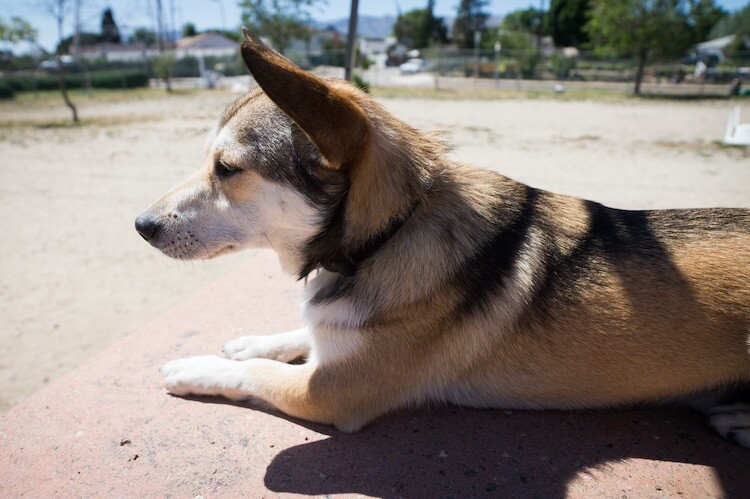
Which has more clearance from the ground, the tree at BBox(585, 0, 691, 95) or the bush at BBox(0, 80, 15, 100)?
the tree at BBox(585, 0, 691, 95)

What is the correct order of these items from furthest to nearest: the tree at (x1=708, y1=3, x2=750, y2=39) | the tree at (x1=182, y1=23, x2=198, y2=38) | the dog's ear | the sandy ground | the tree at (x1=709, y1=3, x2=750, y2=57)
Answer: the tree at (x1=182, y1=23, x2=198, y2=38)
the tree at (x1=708, y1=3, x2=750, y2=39)
the tree at (x1=709, y1=3, x2=750, y2=57)
the sandy ground
the dog's ear

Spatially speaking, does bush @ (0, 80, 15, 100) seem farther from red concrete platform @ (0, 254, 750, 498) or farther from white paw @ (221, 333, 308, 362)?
white paw @ (221, 333, 308, 362)

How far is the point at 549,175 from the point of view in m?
10.2

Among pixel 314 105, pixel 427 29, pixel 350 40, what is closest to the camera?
pixel 314 105

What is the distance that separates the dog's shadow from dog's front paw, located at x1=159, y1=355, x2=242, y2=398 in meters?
0.51

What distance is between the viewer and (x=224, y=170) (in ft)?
8.46

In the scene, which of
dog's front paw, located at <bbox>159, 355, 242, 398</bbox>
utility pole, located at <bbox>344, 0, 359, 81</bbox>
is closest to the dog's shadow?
dog's front paw, located at <bbox>159, 355, 242, 398</bbox>

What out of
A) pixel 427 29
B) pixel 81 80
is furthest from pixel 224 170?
pixel 427 29

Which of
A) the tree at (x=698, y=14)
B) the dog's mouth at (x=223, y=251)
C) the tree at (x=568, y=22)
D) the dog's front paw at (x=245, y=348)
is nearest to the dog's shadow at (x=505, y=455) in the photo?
the dog's front paw at (x=245, y=348)

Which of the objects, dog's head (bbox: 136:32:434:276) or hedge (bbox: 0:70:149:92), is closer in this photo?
dog's head (bbox: 136:32:434:276)

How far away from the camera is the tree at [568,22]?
6347cm

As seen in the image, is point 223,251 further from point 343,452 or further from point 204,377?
point 343,452

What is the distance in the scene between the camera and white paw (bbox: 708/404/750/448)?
2.37 meters

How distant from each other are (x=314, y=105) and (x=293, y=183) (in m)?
0.49
